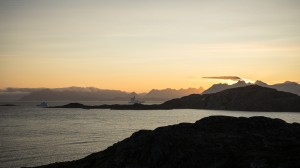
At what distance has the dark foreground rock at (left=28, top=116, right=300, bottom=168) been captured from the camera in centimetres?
3187

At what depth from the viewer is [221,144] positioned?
36.1 m

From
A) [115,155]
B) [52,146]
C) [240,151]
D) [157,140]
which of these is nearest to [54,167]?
[115,155]

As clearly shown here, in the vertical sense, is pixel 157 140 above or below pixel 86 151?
above

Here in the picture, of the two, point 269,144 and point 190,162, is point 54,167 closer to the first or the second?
point 190,162

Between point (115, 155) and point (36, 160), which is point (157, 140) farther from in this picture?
point (36, 160)

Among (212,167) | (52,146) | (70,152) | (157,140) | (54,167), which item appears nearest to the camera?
(212,167)

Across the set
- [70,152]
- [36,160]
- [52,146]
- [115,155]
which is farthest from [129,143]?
[52,146]

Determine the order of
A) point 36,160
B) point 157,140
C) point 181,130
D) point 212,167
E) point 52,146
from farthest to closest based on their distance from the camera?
point 52,146, point 36,160, point 181,130, point 157,140, point 212,167

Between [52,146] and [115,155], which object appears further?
[52,146]

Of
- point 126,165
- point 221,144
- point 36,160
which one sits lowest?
→ point 36,160

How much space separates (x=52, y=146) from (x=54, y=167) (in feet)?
104

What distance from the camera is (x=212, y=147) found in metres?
35.6

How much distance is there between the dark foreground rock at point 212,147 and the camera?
3187 centimetres

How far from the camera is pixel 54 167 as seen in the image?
1809 inches
